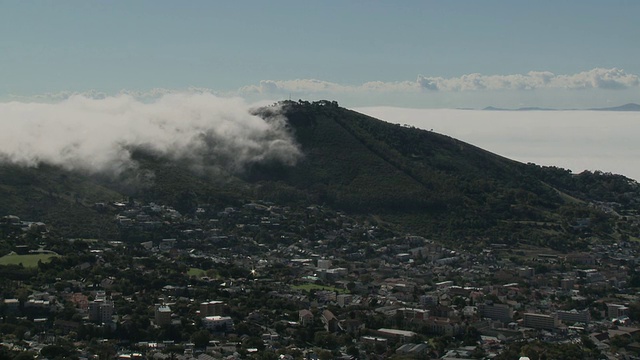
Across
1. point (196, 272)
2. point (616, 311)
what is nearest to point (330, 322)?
point (196, 272)

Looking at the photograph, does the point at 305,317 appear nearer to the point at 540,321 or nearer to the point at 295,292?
the point at 295,292

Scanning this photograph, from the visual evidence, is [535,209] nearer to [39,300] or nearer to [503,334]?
[503,334]

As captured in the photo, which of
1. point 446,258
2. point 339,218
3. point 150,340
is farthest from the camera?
point 339,218

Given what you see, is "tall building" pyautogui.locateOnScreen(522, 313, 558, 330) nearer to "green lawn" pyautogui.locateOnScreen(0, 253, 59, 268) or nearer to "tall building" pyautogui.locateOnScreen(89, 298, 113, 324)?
"tall building" pyautogui.locateOnScreen(89, 298, 113, 324)

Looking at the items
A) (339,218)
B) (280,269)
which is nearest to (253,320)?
(280,269)

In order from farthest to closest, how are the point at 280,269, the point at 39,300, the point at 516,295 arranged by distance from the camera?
the point at 280,269, the point at 516,295, the point at 39,300

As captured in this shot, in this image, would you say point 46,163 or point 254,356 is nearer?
point 254,356

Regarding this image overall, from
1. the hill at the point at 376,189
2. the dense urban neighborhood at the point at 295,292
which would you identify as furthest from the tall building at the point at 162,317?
the hill at the point at 376,189

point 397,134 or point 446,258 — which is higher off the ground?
point 397,134

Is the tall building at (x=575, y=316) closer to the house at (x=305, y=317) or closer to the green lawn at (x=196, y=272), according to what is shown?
the house at (x=305, y=317)
